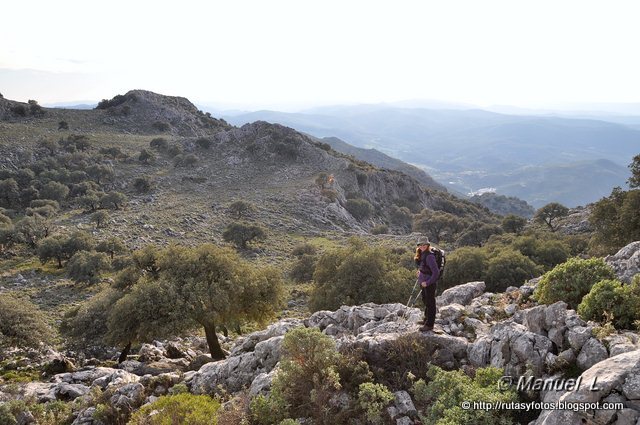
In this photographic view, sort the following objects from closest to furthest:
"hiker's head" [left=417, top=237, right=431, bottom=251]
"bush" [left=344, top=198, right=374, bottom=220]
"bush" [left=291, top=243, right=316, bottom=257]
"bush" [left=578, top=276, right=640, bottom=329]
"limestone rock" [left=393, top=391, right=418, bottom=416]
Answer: "limestone rock" [left=393, top=391, right=418, bottom=416] → "bush" [left=578, top=276, right=640, bottom=329] → "hiker's head" [left=417, top=237, right=431, bottom=251] → "bush" [left=291, top=243, right=316, bottom=257] → "bush" [left=344, top=198, right=374, bottom=220]

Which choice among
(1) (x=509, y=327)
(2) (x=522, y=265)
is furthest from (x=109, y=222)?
(1) (x=509, y=327)

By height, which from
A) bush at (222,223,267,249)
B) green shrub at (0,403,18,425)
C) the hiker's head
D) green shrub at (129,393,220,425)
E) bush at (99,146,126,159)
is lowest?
bush at (222,223,267,249)

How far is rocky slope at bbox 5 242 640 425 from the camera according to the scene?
7285 mm


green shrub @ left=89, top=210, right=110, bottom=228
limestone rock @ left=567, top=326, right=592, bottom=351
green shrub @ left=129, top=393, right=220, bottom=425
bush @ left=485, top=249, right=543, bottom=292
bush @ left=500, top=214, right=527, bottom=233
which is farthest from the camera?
bush @ left=500, top=214, right=527, bottom=233

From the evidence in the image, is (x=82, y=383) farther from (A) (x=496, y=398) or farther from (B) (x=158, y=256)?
(A) (x=496, y=398)

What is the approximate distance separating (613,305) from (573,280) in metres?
2.00

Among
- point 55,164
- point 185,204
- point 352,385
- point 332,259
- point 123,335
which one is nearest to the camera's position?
point 352,385

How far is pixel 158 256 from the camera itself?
23.3 meters

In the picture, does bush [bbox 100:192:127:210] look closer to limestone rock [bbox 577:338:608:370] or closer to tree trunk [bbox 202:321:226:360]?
tree trunk [bbox 202:321:226:360]

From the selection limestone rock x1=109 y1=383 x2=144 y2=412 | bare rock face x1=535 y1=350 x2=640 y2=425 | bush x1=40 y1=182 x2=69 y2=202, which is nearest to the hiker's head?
bare rock face x1=535 y1=350 x2=640 y2=425

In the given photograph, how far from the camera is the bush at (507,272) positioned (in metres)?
31.3

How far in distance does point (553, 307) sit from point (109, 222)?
53.1 m

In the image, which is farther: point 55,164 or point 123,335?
point 55,164

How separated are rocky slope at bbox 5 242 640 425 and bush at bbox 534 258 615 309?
1.17m
